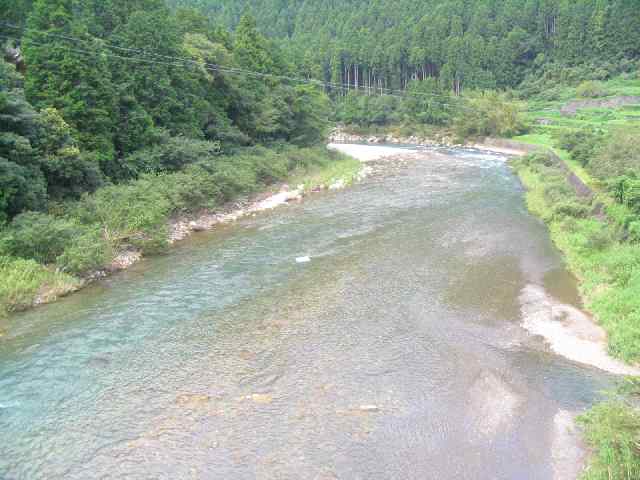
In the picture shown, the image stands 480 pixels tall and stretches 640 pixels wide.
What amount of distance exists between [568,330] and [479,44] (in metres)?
73.5

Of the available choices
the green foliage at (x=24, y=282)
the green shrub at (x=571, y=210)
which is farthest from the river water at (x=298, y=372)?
the green shrub at (x=571, y=210)

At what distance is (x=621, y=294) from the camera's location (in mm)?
15383

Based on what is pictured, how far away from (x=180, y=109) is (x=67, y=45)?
847 cm

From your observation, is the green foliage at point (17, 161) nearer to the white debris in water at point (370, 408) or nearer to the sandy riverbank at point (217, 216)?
the sandy riverbank at point (217, 216)

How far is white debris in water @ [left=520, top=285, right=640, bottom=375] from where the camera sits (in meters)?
13.1

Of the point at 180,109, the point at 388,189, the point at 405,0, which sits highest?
the point at 405,0

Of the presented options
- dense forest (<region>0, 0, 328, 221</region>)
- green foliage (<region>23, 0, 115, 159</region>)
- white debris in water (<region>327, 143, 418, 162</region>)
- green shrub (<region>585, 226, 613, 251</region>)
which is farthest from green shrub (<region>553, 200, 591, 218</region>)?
white debris in water (<region>327, 143, 418, 162</region>)

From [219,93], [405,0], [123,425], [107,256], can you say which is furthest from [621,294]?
[405,0]

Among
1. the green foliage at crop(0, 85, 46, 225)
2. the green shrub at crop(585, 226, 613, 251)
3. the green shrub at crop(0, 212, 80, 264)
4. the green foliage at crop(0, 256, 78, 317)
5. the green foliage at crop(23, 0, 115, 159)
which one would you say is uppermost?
the green foliage at crop(23, 0, 115, 159)

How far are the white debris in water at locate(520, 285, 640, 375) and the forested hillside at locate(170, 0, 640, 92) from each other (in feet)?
182

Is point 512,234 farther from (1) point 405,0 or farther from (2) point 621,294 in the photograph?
(1) point 405,0

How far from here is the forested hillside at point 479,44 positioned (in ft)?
240

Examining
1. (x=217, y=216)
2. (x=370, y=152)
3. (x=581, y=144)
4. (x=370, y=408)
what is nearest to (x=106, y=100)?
(x=217, y=216)

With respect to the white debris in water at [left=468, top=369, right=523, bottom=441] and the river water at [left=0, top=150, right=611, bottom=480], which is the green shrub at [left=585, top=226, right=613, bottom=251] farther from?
the white debris in water at [left=468, top=369, right=523, bottom=441]
